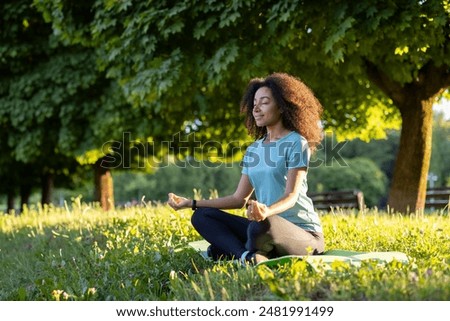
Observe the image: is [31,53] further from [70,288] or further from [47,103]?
[70,288]

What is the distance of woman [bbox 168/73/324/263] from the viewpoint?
5238mm

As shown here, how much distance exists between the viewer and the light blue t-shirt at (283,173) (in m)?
5.40

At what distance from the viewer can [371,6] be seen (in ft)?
30.1

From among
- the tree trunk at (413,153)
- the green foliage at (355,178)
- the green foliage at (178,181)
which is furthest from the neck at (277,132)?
the green foliage at (355,178)

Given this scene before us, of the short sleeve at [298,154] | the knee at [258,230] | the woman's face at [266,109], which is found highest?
the woman's face at [266,109]

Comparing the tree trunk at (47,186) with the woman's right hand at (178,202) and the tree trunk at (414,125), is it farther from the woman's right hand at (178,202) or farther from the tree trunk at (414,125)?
the woman's right hand at (178,202)

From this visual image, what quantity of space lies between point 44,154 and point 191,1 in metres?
8.71

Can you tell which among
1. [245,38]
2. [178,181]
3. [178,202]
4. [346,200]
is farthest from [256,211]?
[178,181]

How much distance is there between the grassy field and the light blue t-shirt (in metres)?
0.67

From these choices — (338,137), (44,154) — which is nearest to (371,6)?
(338,137)

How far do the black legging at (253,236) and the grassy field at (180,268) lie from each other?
218mm

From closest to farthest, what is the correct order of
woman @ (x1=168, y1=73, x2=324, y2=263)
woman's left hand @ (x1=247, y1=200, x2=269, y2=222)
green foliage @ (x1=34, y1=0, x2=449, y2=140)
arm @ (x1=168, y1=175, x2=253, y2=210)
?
woman's left hand @ (x1=247, y1=200, x2=269, y2=222) < woman @ (x1=168, y1=73, x2=324, y2=263) < arm @ (x1=168, y1=175, x2=253, y2=210) < green foliage @ (x1=34, y1=0, x2=449, y2=140)

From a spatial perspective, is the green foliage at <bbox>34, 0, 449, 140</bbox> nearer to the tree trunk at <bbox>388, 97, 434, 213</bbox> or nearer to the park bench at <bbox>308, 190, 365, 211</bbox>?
the tree trunk at <bbox>388, 97, 434, 213</bbox>

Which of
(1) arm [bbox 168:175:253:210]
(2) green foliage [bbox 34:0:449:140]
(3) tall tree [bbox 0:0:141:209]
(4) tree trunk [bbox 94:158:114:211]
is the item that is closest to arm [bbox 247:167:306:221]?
(1) arm [bbox 168:175:253:210]
